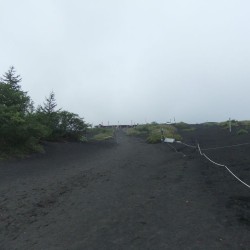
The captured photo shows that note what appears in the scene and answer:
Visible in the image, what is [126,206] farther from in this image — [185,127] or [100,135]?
[185,127]

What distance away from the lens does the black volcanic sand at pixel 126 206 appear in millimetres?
7484

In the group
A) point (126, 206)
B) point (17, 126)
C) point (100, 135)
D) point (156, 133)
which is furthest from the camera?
point (100, 135)

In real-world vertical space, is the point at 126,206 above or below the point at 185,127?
below

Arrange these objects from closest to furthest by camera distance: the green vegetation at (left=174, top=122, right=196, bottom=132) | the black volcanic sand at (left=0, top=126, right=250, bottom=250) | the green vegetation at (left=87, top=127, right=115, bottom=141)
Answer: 1. the black volcanic sand at (left=0, top=126, right=250, bottom=250)
2. the green vegetation at (left=87, top=127, right=115, bottom=141)
3. the green vegetation at (left=174, top=122, right=196, bottom=132)

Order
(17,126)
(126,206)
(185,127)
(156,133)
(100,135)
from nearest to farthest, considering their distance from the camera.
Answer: (126,206) → (17,126) → (156,133) → (100,135) → (185,127)

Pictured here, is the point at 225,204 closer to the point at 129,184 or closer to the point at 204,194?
the point at 204,194

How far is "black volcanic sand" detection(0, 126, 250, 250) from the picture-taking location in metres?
7.48

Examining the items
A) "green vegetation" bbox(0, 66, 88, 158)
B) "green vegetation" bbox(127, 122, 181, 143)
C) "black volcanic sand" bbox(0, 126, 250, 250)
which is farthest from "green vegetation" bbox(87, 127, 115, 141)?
"black volcanic sand" bbox(0, 126, 250, 250)

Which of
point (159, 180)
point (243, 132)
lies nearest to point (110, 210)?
point (159, 180)

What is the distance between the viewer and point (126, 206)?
10320mm

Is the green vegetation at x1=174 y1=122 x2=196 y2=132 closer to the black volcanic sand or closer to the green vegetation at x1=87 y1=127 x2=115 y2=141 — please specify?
the green vegetation at x1=87 y1=127 x2=115 y2=141

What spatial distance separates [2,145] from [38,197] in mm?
9952

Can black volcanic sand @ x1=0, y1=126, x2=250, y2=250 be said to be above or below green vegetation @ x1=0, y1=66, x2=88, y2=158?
below

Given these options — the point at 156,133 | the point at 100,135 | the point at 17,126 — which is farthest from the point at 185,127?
the point at 17,126
